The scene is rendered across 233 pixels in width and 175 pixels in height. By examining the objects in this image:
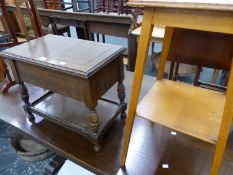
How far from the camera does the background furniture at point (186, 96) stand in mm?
563

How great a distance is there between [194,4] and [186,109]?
0.46 metres

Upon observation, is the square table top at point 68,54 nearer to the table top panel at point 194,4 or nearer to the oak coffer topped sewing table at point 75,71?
the oak coffer topped sewing table at point 75,71

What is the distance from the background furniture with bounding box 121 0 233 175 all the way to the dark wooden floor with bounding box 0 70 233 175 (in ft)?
0.36

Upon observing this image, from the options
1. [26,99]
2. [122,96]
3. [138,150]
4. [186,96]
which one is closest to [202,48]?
[186,96]

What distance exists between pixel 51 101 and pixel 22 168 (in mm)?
657

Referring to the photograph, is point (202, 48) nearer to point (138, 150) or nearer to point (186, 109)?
point (186, 109)

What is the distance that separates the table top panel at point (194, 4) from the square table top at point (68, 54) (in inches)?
14.6

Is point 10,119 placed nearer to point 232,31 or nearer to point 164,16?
point 164,16

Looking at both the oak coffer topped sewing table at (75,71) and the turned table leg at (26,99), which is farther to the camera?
the turned table leg at (26,99)

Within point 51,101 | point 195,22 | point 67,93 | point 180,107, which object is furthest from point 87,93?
point 51,101

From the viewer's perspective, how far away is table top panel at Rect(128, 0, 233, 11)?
20.3 inches

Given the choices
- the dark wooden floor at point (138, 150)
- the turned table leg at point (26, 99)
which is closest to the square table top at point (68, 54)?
the turned table leg at point (26, 99)

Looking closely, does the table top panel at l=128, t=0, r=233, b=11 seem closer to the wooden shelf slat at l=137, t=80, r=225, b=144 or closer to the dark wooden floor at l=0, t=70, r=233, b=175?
the wooden shelf slat at l=137, t=80, r=225, b=144

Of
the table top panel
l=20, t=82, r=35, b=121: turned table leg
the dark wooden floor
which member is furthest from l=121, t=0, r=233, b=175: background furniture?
l=20, t=82, r=35, b=121: turned table leg
